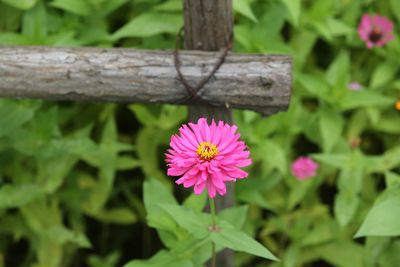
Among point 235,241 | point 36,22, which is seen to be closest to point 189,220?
point 235,241

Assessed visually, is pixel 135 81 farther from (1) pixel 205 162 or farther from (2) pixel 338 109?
(2) pixel 338 109

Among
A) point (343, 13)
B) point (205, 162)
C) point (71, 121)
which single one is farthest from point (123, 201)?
point (205, 162)

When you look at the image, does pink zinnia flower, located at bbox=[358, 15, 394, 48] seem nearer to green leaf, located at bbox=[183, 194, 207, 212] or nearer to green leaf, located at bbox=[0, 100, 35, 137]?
green leaf, located at bbox=[183, 194, 207, 212]

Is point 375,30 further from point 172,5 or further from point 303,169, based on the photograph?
point 172,5

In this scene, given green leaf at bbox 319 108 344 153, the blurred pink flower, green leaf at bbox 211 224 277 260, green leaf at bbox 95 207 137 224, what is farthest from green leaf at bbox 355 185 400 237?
green leaf at bbox 95 207 137 224

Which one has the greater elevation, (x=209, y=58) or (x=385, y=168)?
(x=209, y=58)

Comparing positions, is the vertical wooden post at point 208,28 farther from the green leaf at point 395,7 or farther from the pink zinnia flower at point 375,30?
the green leaf at point 395,7
